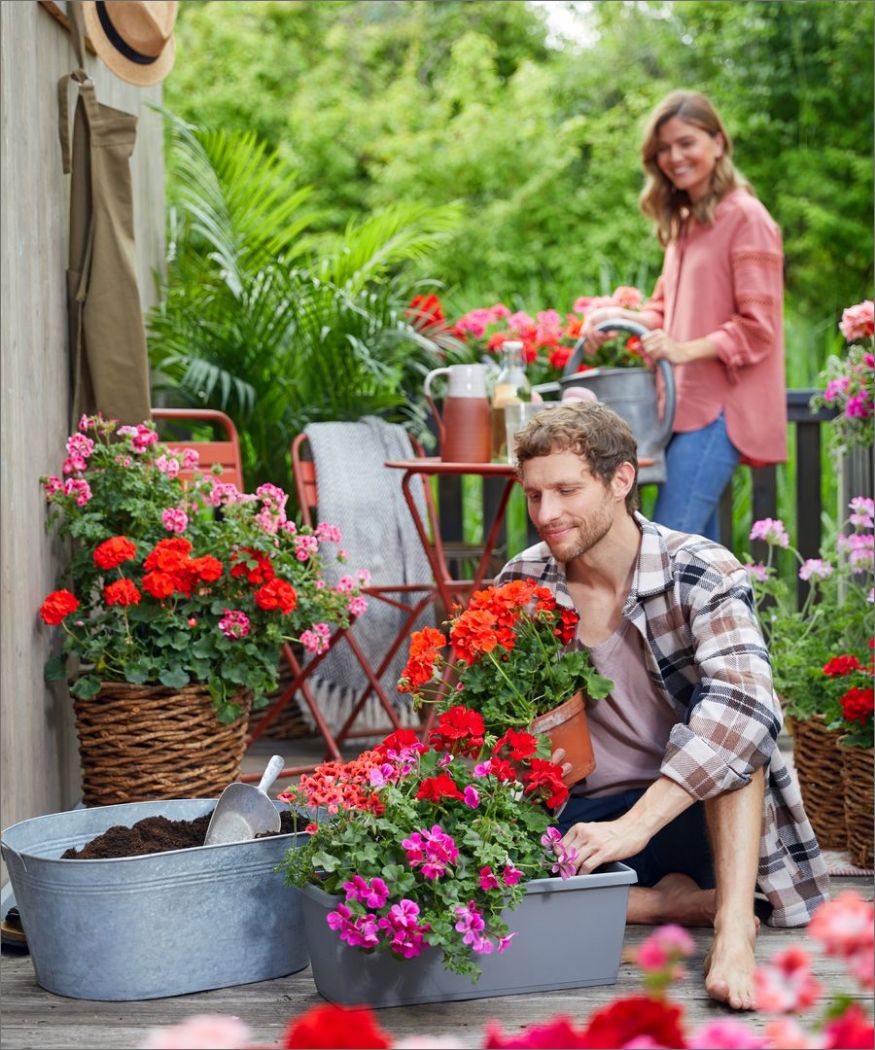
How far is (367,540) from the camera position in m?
4.04

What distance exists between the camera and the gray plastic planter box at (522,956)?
212cm

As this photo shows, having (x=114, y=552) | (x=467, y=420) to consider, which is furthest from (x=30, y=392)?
(x=467, y=420)

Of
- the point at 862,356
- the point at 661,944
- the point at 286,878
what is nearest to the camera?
the point at 661,944

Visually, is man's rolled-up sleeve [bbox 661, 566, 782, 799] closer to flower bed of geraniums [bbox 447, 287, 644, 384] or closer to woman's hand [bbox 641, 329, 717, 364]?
woman's hand [bbox 641, 329, 717, 364]

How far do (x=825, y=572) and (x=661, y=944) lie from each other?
264 centimetres

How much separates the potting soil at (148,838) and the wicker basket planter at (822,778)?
3.97 feet

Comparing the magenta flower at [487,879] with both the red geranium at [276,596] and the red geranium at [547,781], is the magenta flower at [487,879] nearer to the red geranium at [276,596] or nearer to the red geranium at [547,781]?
the red geranium at [547,781]

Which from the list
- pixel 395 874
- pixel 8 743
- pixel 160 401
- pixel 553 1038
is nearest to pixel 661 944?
pixel 553 1038

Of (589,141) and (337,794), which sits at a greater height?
(589,141)

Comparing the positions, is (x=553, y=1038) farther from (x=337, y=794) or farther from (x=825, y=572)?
(x=825, y=572)

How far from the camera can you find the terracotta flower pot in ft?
7.45

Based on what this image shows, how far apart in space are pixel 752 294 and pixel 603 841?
192cm

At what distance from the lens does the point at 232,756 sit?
3.04 m

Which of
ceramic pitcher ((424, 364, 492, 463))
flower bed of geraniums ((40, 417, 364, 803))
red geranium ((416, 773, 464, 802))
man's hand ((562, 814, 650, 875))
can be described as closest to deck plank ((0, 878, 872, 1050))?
man's hand ((562, 814, 650, 875))
